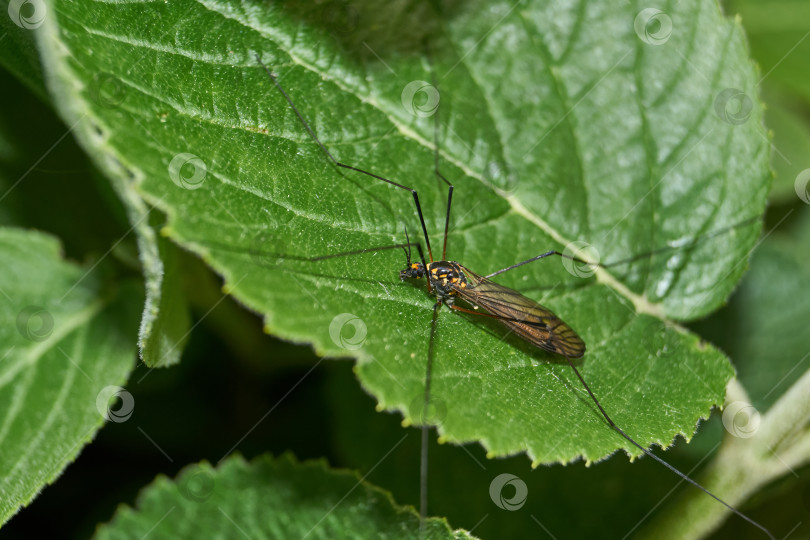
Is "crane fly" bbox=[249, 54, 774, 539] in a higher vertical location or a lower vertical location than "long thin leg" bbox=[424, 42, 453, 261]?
lower

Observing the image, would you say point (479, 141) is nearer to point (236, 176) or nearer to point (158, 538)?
point (236, 176)

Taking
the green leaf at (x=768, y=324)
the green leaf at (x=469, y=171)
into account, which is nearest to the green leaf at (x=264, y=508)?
the green leaf at (x=469, y=171)

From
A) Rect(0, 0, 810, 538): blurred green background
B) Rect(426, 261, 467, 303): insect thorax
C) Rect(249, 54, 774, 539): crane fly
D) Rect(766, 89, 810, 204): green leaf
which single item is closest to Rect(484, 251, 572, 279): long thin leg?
Rect(249, 54, 774, 539): crane fly

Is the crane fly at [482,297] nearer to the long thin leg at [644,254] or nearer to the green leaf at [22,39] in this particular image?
the long thin leg at [644,254]

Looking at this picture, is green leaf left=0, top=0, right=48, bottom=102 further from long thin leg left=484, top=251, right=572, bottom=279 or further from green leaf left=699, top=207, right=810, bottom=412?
green leaf left=699, top=207, right=810, bottom=412

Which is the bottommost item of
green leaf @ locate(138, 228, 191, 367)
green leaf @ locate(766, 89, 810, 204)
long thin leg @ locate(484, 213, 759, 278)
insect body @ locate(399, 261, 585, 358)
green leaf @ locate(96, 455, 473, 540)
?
green leaf @ locate(96, 455, 473, 540)

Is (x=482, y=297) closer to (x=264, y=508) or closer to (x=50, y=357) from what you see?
(x=264, y=508)
